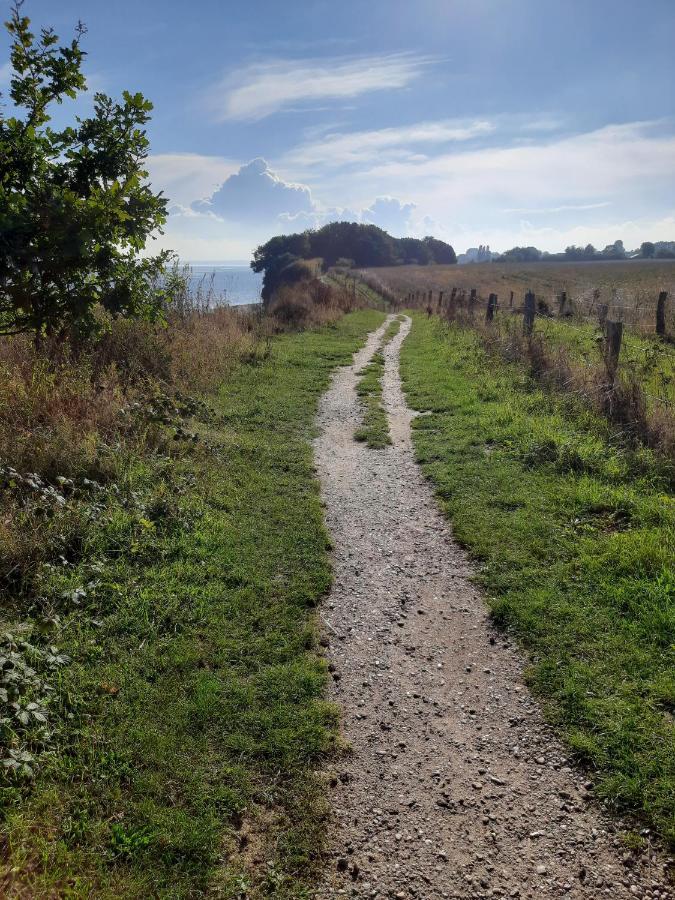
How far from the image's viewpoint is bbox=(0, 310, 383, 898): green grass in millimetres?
2898

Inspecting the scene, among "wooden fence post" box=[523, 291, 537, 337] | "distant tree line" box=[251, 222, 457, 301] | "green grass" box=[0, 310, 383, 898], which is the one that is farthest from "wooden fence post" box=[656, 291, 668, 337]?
"distant tree line" box=[251, 222, 457, 301]

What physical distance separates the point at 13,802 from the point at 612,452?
301 inches

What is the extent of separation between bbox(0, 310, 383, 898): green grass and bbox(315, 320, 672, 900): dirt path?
26 cm

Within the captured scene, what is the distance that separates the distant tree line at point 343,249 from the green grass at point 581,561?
206 ft

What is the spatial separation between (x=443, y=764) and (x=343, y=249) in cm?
9906

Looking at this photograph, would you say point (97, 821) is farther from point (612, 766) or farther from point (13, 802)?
point (612, 766)

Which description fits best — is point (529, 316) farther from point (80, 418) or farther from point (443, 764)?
Result: point (443, 764)

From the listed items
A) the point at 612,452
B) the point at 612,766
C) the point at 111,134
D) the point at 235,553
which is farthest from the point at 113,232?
the point at 612,452

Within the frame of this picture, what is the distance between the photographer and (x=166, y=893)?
2.76 m

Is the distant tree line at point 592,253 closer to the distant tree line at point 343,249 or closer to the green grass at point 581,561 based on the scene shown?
the distant tree line at point 343,249

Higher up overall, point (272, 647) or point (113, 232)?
point (113, 232)

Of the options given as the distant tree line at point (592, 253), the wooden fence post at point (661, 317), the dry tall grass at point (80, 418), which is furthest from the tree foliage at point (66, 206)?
the distant tree line at point (592, 253)

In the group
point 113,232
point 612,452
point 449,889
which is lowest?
point 449,889

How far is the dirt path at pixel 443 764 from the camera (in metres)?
2.92
